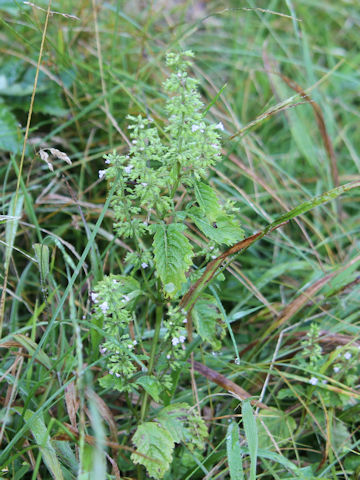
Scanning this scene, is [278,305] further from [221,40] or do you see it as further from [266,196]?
[221,40]

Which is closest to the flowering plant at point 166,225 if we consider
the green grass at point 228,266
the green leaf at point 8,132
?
the green grass at point 228,266

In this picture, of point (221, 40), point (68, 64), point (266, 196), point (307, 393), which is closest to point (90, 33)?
point (68, 64)

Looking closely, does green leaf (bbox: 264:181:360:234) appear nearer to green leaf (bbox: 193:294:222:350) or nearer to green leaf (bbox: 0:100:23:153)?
green leaf (bbox: 193:294:222:350)

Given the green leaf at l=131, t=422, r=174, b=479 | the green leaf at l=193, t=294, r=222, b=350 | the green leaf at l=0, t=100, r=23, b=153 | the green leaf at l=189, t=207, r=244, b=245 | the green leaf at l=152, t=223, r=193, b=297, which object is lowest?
the green leaf at l=131, t=422, r=174, b=479

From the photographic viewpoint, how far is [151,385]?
1.49m

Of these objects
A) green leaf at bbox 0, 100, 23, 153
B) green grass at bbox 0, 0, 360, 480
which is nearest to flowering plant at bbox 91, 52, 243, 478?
green grass at bbox 0, 0, 360, 480

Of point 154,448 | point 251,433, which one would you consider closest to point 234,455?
point 251,433

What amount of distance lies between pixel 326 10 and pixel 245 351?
124 inches

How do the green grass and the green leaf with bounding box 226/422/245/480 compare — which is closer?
the green leaf with bounding box 226/422/245/480

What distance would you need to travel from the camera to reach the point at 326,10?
3.91 metres

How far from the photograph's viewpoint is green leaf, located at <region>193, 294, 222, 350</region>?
5.21 feet

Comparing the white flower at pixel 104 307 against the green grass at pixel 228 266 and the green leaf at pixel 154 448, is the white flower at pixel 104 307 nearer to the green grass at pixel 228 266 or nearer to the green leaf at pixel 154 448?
the green grass at pixel 228 266

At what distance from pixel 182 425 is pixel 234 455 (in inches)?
7.4

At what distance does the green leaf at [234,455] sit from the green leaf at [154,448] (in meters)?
0.20
